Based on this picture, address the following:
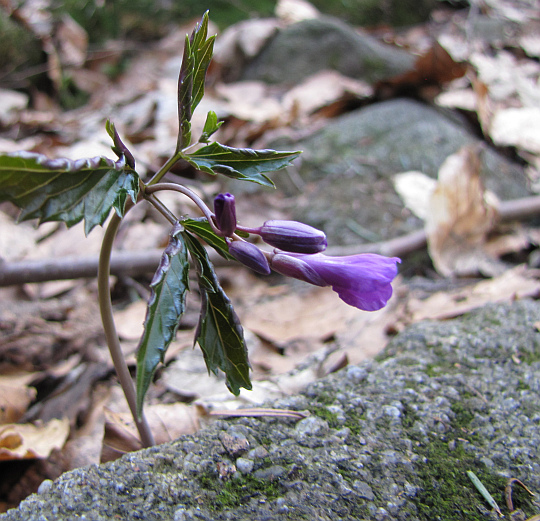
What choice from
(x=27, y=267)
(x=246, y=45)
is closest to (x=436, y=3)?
(x=246, y=45)

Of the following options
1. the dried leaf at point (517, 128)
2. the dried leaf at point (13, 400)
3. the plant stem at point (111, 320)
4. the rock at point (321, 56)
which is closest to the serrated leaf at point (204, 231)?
the plant stem at point (111, 320)

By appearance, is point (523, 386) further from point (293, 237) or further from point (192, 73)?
point (192, 73)

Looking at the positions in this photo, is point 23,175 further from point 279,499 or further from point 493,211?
point 493,211

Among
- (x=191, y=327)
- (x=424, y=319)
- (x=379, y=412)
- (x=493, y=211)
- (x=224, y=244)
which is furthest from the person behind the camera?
(x=493, y=211)

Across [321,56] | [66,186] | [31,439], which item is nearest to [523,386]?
[66,186]

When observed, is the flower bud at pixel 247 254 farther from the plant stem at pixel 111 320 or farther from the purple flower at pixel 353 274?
the plant stem at pixel 111 320

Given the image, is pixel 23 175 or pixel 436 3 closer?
pixel 23 175

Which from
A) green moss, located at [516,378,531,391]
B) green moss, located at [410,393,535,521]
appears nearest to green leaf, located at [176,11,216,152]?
green moss, located at [410,393,535,521]
